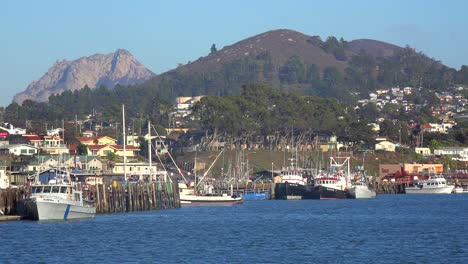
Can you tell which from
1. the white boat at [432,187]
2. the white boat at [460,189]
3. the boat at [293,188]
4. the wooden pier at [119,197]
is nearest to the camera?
the wooden pier at [119,197]

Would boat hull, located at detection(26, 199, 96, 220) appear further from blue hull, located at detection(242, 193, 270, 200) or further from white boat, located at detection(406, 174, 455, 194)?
white boat, located at detection(406, 174, 455, 194)

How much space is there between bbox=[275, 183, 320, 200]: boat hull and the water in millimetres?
38439

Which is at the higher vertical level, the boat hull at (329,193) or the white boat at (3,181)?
the white boat at (3,181)

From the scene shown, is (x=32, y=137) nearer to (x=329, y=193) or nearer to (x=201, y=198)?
(x=329, y=193)

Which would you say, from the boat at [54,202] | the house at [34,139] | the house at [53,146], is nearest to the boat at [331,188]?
the house at [53,146]

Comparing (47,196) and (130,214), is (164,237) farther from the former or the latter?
(130,214)

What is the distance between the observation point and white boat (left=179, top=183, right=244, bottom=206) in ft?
401

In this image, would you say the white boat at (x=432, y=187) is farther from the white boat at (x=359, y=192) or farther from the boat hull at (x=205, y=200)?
the boat hull at (x=205, y=200)

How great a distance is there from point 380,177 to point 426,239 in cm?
12117

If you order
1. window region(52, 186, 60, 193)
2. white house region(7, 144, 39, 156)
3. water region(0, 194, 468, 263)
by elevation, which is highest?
white house region(7, 144, 39, 156)

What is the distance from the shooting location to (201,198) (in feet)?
403

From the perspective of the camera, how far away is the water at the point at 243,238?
6334cm

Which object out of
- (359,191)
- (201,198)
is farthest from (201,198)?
(359,191)

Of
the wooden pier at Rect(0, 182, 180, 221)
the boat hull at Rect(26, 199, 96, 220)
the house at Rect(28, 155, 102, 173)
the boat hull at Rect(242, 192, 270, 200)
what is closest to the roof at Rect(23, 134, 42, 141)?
the house at Rect(28, 155, 102, 173)
